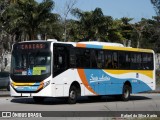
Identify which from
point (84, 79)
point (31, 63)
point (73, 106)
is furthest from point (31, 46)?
point (73, 106)

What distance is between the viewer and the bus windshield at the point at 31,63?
22.0 meters

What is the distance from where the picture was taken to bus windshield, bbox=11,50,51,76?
21969mm

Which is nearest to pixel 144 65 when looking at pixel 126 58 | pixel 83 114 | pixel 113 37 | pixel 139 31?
pixel 126 58

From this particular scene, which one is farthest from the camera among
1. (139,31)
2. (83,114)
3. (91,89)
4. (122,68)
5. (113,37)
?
(139,31)

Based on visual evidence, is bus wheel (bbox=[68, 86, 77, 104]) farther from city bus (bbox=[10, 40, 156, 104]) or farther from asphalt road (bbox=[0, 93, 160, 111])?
asphalt road (bbox=[0, 93, 160, 111])

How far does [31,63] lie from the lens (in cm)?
2227

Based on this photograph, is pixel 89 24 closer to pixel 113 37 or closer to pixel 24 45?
pixel 113 37

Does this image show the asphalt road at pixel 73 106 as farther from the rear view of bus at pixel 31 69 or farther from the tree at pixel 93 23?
the tree at pixel 93 23

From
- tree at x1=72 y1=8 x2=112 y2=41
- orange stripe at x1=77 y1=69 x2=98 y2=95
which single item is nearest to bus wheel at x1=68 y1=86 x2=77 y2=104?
orange stripe at x1=77 y1=69 x2=98 y2=95

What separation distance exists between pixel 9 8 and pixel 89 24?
981 centimetres

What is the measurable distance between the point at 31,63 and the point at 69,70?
194 cm

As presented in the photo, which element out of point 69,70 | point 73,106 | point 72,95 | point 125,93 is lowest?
point 73,106

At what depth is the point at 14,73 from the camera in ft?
74.2

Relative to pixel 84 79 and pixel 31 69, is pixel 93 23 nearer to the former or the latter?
pixel 84 79
